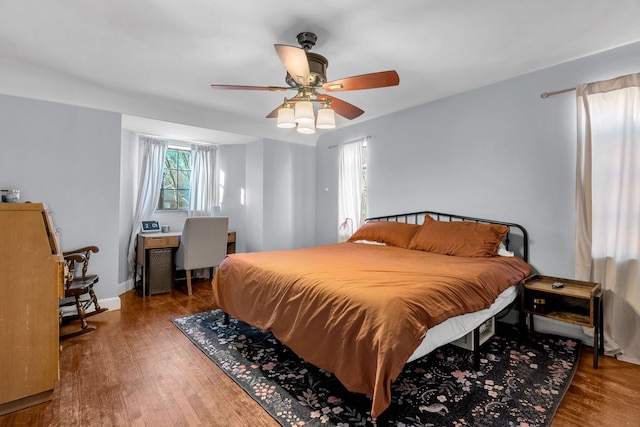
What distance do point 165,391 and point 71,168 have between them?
2.63m

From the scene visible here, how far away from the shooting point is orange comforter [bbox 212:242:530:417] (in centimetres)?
144

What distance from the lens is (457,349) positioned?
2.42m

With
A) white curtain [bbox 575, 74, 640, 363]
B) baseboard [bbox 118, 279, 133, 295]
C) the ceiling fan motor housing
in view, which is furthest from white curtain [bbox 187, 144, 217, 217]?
white curtain [bbox 575, 74, 640, 363]

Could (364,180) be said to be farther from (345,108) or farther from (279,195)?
(345,108)

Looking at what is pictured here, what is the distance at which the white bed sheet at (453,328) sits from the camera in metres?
1.63

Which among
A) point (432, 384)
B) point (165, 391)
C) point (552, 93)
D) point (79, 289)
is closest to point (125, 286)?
point (79, 289)

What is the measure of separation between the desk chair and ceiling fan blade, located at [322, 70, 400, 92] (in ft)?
8.52

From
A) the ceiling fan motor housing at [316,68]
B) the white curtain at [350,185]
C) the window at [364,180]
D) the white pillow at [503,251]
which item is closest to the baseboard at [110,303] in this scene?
the white curtain at [350,185]

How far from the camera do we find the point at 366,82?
2.15 m

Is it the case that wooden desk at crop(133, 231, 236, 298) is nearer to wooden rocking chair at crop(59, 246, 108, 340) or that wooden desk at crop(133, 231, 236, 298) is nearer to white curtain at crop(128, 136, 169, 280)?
white curtain at crop(128, 136, 169, 280)

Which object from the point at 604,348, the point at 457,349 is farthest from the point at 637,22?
the point at 457,349

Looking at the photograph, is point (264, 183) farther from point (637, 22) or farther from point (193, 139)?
point (637, 22)

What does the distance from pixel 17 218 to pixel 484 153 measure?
3.80m

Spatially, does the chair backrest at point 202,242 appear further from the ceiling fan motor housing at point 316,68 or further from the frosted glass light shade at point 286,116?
the ceiling fan motor housing at point 316,68
